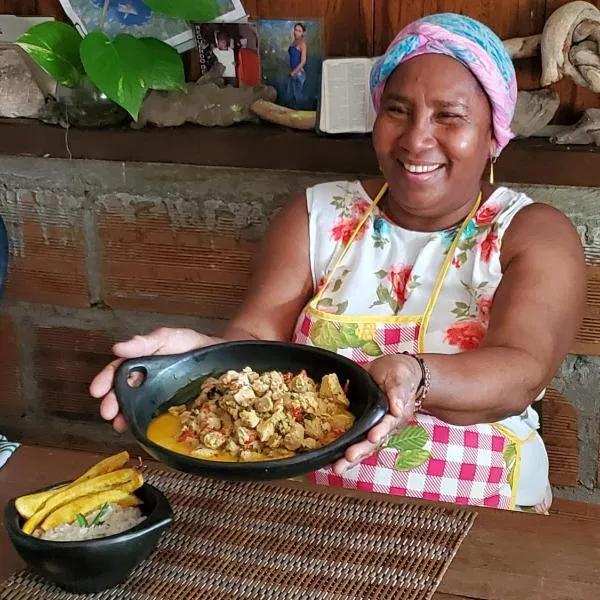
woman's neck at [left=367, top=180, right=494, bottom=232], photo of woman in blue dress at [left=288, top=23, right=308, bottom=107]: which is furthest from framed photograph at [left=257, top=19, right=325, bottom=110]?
woman's neck at [left=367, top=180, right=494, bottom=232]

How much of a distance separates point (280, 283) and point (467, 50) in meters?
0.51

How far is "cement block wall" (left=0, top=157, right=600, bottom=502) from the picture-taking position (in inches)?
81.0

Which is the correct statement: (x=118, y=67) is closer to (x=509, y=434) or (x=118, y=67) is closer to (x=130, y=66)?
(x=130, y=66)

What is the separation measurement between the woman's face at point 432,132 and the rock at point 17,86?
34.4 inches

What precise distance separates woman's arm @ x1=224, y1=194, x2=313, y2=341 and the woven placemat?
452mm

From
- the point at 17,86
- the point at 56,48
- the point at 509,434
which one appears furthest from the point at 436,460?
the point at 17,86

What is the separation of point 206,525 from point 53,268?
3.91 feet

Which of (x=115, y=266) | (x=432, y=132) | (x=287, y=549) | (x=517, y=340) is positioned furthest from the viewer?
(x=115, y=266)

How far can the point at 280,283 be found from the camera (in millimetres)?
1742

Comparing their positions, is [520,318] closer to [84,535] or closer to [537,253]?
[537,253]

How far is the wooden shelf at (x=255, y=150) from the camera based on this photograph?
181 centimetres

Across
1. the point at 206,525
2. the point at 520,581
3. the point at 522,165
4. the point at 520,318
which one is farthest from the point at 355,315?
the point at 520,581

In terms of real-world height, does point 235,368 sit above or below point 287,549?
above

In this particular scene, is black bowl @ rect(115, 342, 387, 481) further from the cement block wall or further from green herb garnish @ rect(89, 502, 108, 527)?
the cement block wall
